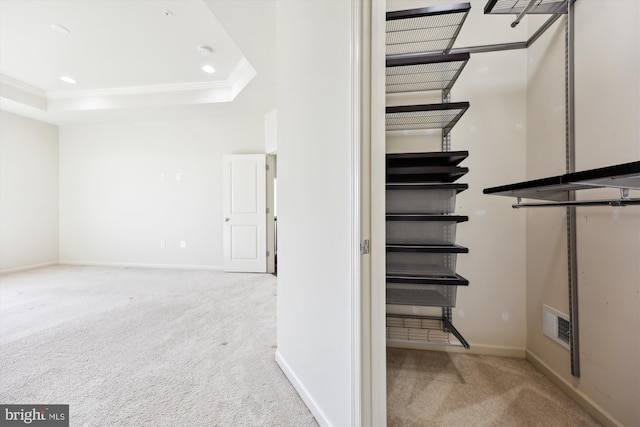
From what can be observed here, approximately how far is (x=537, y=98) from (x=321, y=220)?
5.25 ft

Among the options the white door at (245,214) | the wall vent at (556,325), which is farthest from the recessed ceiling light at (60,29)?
the wall vent at (556,325)

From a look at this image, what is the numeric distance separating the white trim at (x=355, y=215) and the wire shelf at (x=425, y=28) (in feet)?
1.79

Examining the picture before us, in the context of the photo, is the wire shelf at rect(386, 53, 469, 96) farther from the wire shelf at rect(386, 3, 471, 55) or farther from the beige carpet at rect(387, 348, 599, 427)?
the beige carpet at rect(387, 348, 599, 427)

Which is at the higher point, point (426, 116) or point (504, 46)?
point (504, 46)

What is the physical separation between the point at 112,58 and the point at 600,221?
15.9ft

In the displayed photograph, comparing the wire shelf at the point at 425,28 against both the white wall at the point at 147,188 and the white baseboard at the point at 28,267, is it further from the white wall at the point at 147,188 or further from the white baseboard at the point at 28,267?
the white baseboard at the point at 28,267

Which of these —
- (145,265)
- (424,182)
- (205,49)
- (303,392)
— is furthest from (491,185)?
(145,265)

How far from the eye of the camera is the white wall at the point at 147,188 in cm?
453

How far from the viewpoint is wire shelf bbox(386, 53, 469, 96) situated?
1.36 m

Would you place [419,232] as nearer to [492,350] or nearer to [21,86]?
[492,350]

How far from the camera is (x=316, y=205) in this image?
1252 mm

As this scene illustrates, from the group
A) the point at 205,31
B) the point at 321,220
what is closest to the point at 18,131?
the point at 205,31

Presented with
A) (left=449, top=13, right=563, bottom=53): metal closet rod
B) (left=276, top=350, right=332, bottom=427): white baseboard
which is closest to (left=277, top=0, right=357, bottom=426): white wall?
(left=276, top=350, right=332, bottom=427): white baseboard

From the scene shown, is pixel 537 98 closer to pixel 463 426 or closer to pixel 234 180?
pixel 463 426
